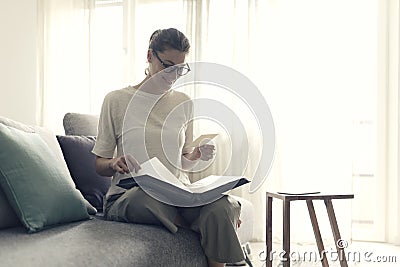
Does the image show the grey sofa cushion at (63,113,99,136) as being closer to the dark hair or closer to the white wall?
the dark hair

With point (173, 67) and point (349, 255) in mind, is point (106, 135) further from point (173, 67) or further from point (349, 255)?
point (349, 255)

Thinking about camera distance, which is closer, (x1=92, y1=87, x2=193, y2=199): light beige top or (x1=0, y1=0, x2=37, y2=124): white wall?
(x1=92, y1=87, x2=193, y2=199): light beige top

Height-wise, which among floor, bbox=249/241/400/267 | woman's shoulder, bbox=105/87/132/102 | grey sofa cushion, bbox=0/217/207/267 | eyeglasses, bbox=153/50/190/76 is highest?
eyeglasses, bbox=153/50/190/76

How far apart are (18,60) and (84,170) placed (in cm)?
188

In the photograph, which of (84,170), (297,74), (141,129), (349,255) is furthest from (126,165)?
(297,74)

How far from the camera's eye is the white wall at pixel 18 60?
149 inches

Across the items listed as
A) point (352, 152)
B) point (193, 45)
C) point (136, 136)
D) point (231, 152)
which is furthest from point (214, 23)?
point (136, 136)

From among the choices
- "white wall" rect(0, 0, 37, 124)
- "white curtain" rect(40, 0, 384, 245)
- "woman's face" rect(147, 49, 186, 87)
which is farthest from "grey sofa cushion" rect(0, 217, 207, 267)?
"white wall" rect(0, 0, 37, 124)

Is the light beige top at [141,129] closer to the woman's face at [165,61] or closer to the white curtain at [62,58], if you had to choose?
the woman's face at [165,61]

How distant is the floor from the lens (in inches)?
116

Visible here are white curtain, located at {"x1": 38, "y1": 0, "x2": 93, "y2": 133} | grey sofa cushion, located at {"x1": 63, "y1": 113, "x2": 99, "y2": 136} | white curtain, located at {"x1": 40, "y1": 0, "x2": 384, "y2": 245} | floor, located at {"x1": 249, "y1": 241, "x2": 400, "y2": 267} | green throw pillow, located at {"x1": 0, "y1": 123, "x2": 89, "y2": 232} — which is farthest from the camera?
white curtain, located at {"x1": 38, "y1": 0, "x2": 93, "y2": 133}

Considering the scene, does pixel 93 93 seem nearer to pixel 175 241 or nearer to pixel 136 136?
pixel 136 136

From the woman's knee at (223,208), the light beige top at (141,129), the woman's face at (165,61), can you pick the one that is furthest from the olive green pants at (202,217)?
the woman's face at (165,61)

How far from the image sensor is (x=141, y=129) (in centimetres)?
208
